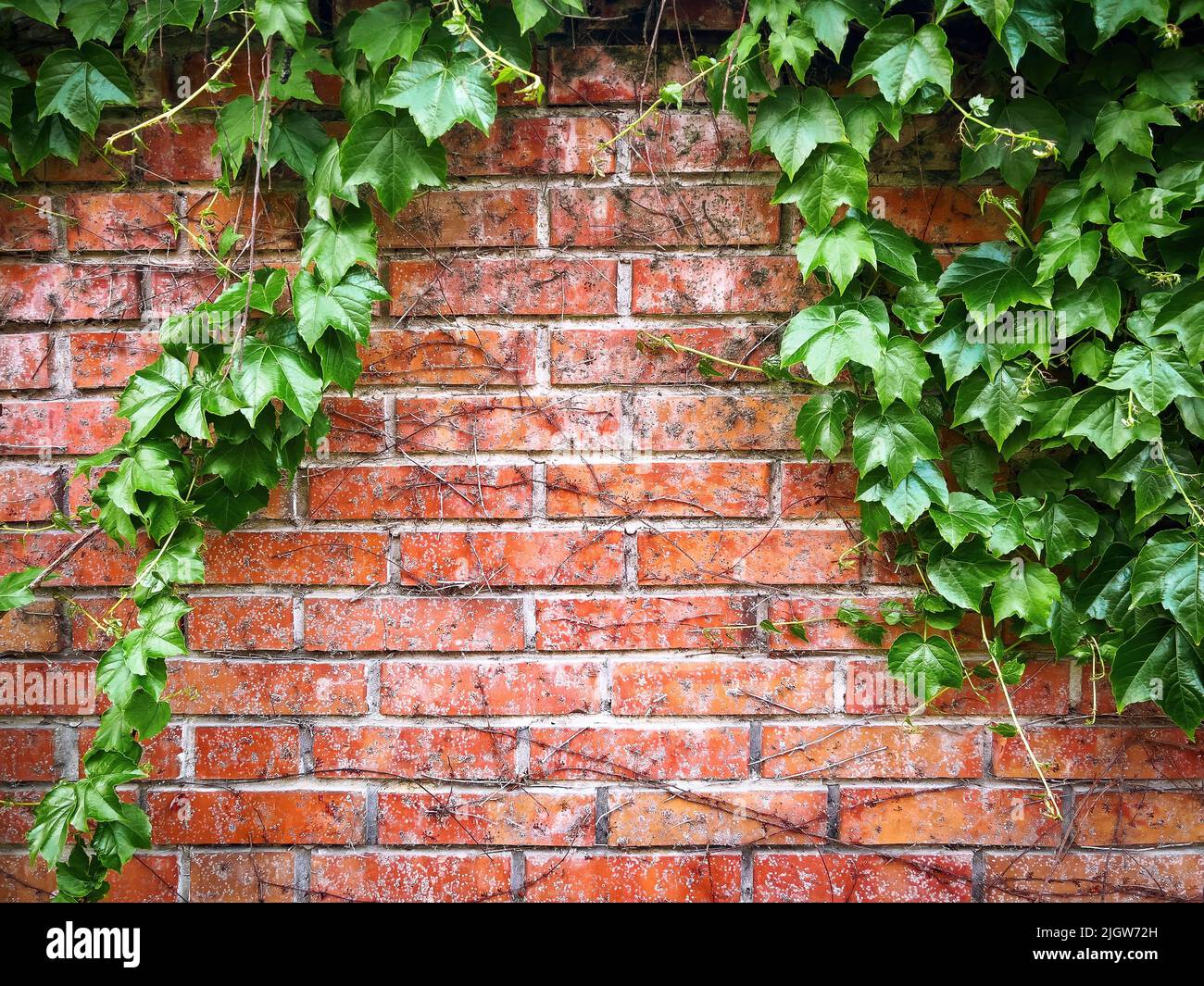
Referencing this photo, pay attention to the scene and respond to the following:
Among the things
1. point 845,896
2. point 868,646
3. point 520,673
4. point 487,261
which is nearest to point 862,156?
point 487,261

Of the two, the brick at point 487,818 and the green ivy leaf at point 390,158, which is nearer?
the green ivy leaf at point 390,158

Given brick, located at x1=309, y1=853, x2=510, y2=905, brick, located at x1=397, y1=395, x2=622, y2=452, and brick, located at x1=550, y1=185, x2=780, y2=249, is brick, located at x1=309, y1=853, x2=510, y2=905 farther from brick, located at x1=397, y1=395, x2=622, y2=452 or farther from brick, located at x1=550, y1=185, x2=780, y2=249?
brick, located at x1=550, y1=185, x2=780, y2=249

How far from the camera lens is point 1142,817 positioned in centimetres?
120

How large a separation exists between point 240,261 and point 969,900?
153 centimetres

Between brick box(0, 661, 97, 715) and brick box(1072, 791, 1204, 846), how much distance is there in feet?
5.23

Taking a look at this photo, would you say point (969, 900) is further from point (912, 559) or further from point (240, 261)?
point (240, 261)

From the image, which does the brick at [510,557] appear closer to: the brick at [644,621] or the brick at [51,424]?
the brick at [644,621]

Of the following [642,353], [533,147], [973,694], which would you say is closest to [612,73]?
[533,147]

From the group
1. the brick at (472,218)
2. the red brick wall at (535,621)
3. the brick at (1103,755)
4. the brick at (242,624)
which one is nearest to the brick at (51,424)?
the red brick wall at (535,621)

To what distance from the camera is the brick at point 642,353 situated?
1.18 meters

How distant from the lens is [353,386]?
3.72 feet

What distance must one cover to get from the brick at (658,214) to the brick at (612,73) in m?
0.14

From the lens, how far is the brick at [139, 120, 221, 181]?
1173 millimetres

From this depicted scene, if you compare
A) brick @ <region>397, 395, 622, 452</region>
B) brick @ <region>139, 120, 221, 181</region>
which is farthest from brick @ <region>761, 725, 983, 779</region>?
brick @ <region>139, 120, 221, 181</region>
